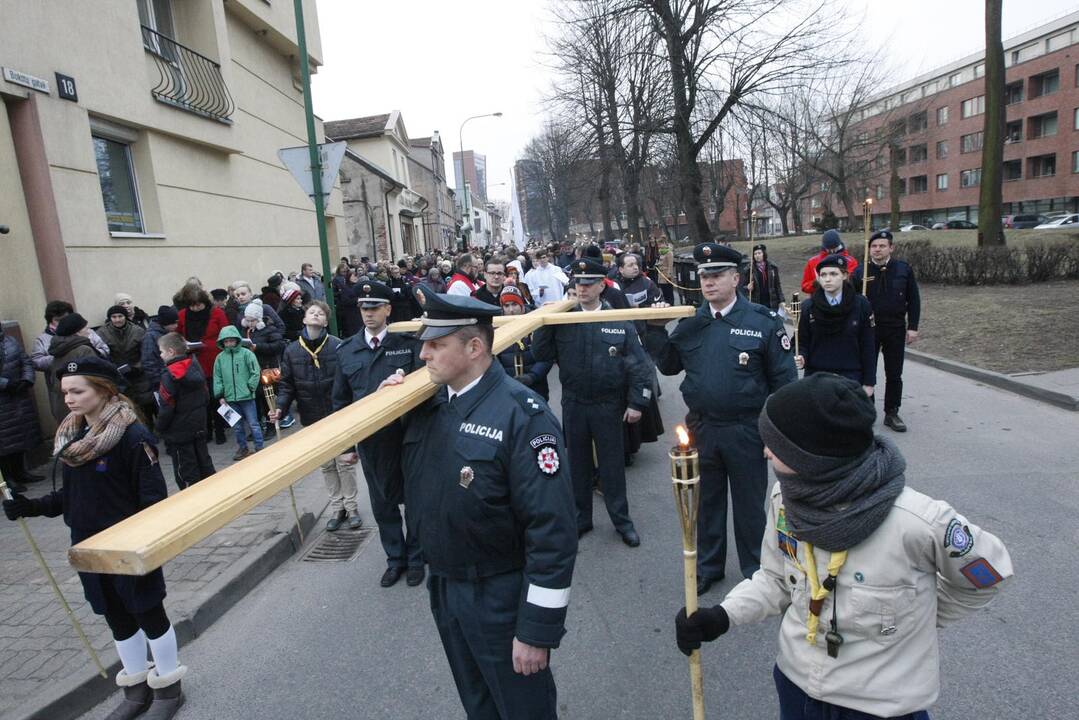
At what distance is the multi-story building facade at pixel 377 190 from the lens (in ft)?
109

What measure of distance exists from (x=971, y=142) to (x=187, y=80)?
217 feet

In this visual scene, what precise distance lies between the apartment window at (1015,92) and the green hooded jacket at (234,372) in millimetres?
65023

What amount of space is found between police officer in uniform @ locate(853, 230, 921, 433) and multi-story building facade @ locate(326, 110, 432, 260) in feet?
79.8

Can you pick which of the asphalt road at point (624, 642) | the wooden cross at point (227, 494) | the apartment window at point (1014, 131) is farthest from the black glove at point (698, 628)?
the apartment window at point (1014, 131)

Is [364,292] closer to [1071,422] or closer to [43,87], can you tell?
[43,87]

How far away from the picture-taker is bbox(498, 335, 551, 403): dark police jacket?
18.1 feet

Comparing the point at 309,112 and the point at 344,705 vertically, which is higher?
the point at 309,112

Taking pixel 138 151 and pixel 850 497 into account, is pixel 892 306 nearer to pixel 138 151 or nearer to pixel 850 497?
pixel 850 497

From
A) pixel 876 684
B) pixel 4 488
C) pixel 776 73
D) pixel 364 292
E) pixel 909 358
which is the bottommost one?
pixel 909 358

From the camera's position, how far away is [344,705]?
11.2 ft

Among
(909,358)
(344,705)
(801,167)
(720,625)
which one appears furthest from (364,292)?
(801,167)

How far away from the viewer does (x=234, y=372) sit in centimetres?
741

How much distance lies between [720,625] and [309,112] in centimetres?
870

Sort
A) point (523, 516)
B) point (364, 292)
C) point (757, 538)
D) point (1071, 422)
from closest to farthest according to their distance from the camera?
1. point (523, 516)
2. point (757, 538)
3. point (364, 292)
4. point (1071, 422)
